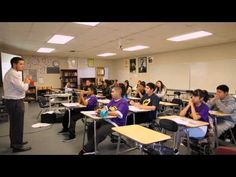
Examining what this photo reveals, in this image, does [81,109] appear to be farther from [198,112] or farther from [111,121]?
[198,112]

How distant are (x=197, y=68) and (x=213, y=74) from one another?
73 centimetres

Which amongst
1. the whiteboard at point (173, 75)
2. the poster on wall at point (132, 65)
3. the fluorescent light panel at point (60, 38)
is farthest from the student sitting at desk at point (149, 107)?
the poster on wall at point (132, 65)

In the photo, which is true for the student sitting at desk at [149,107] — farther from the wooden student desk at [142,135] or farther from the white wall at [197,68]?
the white wall at [197,68]

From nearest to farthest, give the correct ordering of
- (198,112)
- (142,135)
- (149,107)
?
(142,135) → (198,112) → (149,107)

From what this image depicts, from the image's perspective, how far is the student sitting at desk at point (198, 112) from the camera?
314cm

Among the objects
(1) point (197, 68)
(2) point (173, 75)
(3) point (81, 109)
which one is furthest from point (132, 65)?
(3) point (81, 109)

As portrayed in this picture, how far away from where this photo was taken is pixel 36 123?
19.2ft

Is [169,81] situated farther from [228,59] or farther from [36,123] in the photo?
[36,123]

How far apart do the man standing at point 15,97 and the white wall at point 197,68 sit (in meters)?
6.67

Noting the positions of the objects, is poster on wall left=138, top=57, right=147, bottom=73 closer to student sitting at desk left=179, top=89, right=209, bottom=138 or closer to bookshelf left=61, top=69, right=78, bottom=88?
bookshelf left=61, top=69, right=78, bottom=88

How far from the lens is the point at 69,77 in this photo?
38.6 feet

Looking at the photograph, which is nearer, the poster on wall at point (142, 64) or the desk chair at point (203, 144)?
the desk chair at point (203, 144)

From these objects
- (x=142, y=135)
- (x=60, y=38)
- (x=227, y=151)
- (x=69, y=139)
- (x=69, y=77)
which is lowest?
(x=69, y=139)
